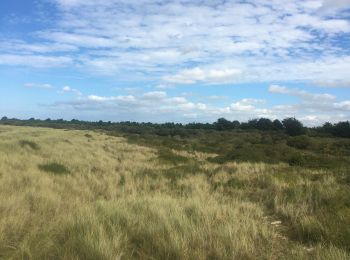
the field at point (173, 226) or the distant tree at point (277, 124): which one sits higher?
the distant tree at point (277, 124)

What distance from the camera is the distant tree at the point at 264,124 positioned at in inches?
3798

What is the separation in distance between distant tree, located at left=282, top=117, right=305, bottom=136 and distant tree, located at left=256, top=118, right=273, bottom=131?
11.0 metres

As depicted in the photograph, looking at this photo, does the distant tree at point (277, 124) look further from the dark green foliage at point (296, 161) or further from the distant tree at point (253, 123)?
the dark green foliage at point (296, 161)

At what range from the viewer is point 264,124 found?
330 ft

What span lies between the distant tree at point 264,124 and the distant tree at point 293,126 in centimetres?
1100

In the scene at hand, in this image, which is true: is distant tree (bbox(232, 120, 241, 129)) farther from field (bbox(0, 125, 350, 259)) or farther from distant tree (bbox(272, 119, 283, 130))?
field (bbox(0, 125, 350, 259))

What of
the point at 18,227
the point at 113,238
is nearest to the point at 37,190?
the point at 18,227

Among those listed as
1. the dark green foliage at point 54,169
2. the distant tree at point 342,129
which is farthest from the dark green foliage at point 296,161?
the distant tree at point 342,129

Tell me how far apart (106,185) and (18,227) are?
778cm

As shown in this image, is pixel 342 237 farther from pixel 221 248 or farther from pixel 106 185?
pixel 106 185

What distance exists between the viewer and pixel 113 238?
6.34 meters

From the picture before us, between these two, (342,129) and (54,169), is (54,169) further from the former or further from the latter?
(342,129)

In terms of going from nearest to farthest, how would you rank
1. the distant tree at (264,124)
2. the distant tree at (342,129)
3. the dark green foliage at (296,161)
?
the dark green foliage at (296,161)
the distant tree at (342,129)
the distant tree at (264,124)

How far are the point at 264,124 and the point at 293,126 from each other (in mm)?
22702
